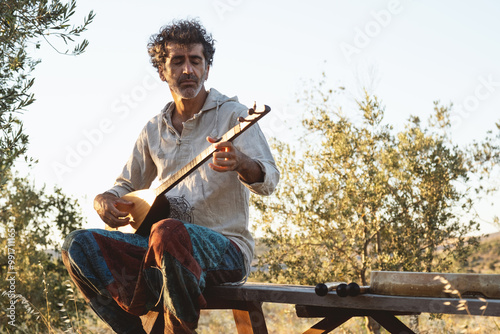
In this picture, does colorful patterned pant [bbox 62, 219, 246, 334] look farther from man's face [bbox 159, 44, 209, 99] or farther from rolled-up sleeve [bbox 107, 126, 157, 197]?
man's face [bbox 159, 44, 209, 99]

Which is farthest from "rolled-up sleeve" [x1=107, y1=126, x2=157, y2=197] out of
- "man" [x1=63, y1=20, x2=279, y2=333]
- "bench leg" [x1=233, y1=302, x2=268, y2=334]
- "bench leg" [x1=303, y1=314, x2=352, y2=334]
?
"bench leg" [x1=303, y1=314, x2=352, y2=334]

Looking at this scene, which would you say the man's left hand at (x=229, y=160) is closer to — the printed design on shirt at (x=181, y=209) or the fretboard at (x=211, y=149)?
the fretboard at (x=211, y=149)

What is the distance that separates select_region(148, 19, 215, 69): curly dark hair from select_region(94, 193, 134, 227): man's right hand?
2.80 feet

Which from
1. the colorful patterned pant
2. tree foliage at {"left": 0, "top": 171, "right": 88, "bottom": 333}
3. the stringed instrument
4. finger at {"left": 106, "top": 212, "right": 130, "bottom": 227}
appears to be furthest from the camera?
tree foliage at {"left": 0, "top": 171, "right": 88, "bottom": 333}

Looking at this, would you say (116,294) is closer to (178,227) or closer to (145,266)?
(145,266)

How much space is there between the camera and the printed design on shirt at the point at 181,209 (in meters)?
3.05

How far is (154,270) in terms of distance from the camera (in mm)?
2543

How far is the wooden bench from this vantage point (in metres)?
1.95

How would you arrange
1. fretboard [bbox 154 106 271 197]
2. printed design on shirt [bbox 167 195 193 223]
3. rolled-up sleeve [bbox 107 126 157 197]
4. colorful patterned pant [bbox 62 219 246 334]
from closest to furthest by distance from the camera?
colorful patterned pant [bbox 62 219 246 334], fretboard [bbox 154 106 271 197], printed design on shirt [bbox 167 195 193 223], rolled-up sleeve [bbox 107 126 157 197]

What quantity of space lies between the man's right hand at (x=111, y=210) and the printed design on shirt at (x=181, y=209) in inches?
10.4

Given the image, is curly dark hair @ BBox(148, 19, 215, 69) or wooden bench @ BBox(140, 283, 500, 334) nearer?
wooden bench @ BBox(140, 283, 500, 334)

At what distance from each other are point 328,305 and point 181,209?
108 cm

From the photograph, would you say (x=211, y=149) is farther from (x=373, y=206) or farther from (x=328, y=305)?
(x=373, y=206)

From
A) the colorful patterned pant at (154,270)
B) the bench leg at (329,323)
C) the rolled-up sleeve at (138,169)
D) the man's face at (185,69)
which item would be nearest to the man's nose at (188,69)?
the man's face at (185,69)
